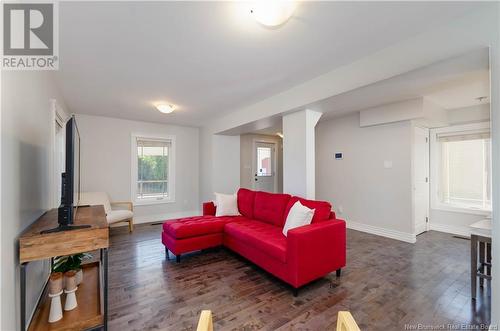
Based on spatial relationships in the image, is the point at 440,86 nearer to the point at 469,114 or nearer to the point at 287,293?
the point at 469,114

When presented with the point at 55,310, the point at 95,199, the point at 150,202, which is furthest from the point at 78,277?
the point at 150,202

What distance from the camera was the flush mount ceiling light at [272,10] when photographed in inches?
57.1

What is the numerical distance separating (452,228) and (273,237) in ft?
13.2

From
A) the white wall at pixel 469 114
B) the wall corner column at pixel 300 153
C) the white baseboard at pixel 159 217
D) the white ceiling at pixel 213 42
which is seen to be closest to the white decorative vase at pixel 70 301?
the white ceiling at pixel 213 42

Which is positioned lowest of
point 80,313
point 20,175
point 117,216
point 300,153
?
point 80,313

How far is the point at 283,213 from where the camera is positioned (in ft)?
10.1

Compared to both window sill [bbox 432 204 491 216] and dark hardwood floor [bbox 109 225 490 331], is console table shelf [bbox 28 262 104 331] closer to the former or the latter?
dark hardwood floor [bbox 109 225 490 331]

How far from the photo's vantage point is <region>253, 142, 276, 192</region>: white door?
21.8 ft

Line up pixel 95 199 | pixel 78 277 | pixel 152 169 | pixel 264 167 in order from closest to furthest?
pixel 78 277 < pixel 95 199 < pixel 152 169 < pixel 264 167

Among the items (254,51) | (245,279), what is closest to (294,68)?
(254,51)

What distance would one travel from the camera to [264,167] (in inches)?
270

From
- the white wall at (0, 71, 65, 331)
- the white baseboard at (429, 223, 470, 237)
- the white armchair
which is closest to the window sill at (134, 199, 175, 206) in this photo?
the white armchair

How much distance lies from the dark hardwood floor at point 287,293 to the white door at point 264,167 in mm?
3576

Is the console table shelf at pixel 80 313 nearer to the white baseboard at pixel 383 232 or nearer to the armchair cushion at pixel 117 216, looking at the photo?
the armchair cushion at pixel 117 216
